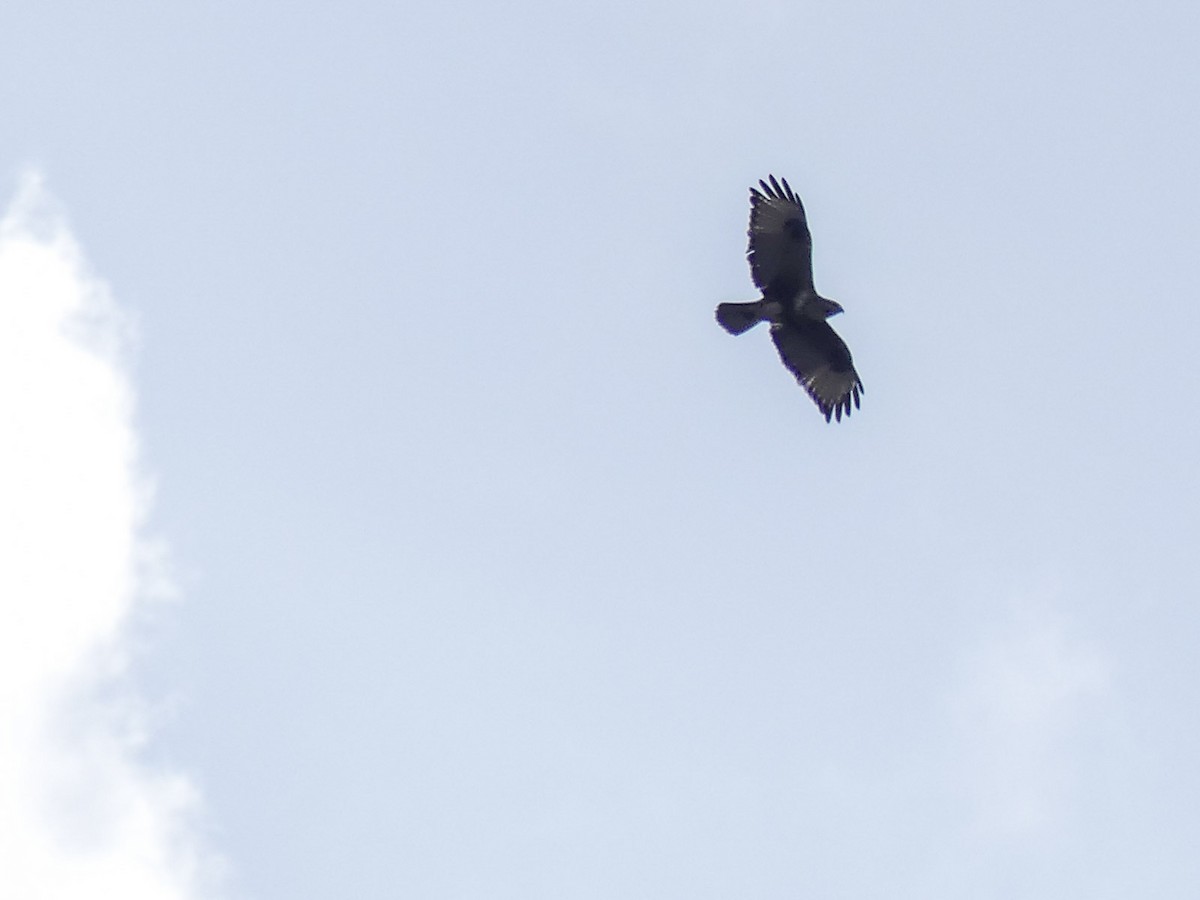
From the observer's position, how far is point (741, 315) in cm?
3291

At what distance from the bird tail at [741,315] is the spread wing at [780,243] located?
0.23 meters

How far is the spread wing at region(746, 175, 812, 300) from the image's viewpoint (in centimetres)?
3269

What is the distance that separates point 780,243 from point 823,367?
2135mm

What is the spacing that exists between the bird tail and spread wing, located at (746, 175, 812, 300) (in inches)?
9.0

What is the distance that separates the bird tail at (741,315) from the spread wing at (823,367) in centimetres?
65

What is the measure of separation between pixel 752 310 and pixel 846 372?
189 centimetres

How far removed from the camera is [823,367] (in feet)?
111

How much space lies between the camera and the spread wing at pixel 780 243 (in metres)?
32.7

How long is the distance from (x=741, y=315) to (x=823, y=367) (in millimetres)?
1705

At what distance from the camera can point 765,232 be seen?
3284cm

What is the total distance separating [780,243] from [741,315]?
1.11 metres

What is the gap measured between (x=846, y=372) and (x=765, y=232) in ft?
8.08

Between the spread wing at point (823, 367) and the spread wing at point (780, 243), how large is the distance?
87 centimetres

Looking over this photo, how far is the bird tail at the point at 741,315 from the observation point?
108 ft
